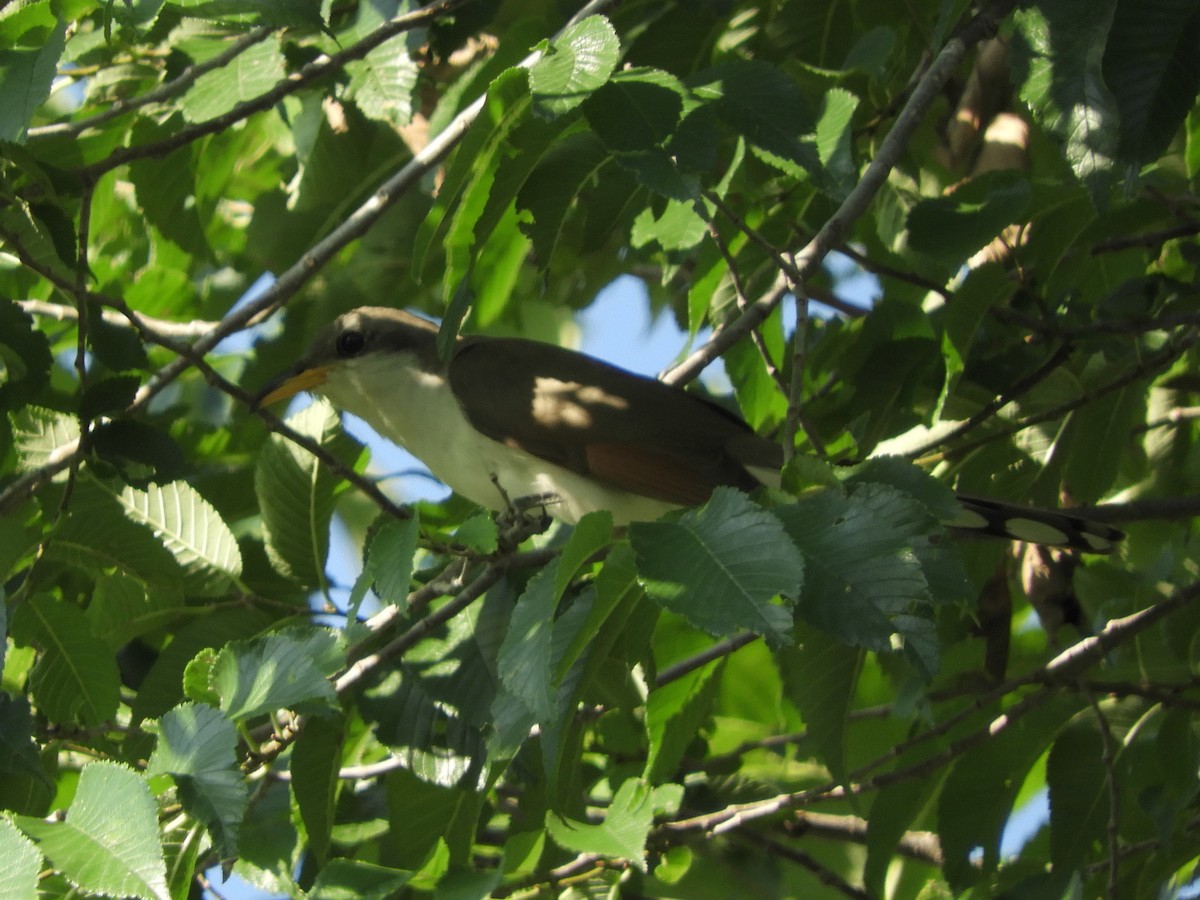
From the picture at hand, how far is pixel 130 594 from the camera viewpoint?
340 cm

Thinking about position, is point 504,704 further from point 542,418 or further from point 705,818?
point 542,418

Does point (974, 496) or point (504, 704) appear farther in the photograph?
point (974, 496)

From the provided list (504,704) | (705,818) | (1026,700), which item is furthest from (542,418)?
(504,704)

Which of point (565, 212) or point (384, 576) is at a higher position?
point (565, 212)

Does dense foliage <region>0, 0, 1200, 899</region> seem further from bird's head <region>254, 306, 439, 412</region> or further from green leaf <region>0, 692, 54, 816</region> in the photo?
bird's head <region>254, 306, 439, 412</region>

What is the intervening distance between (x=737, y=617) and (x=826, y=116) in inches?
60.8

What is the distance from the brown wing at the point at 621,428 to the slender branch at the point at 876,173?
69 centimetres

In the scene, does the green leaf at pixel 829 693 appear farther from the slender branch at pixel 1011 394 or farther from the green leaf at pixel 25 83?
the green leaf at pixel 25 83

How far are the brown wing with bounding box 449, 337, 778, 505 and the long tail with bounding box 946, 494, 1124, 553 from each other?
81 cm

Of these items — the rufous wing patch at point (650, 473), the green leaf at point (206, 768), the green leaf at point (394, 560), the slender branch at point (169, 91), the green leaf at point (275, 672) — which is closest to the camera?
the green leaf at point (206, 768)

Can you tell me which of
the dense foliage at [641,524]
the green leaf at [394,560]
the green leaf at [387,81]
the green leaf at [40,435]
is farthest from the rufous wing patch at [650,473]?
the green leaf at [394,560]

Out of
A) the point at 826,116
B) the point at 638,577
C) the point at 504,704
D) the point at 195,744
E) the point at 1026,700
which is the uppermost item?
the point at 826,116

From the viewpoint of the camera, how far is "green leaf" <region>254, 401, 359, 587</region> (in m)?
3.57

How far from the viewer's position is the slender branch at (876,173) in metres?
2.96
